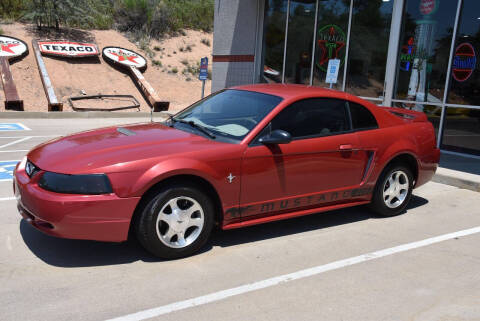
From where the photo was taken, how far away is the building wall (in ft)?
50.0

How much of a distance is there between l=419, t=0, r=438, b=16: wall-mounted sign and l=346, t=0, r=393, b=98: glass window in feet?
2.75

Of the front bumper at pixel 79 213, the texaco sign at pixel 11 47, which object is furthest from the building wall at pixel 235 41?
the front bumper at pixel 79 213

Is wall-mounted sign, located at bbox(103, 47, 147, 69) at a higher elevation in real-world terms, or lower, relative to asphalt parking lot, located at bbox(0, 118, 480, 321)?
higher

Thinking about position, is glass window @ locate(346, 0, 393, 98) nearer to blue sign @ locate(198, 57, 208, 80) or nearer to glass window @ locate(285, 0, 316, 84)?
glass window @ locate(285, 0, 316, 84)

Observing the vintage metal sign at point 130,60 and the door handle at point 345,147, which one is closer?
the door handle at point 345,147

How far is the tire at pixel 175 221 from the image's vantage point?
3660 millimetres

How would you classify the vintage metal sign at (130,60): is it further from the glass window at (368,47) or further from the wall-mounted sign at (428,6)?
the wall-mounted sign at (428,6)

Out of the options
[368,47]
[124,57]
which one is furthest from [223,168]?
[124,57]

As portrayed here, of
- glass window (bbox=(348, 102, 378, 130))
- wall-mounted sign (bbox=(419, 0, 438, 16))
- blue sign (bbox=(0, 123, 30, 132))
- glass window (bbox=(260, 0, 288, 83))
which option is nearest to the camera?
glass window (bbox=(348, 102, 378, 130))

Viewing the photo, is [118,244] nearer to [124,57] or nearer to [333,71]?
[333,71]

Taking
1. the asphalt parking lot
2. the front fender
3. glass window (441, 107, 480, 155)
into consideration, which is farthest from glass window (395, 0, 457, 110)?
the front fender

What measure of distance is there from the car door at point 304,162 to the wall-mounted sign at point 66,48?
20.7 m

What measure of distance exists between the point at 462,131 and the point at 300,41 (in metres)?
6.20

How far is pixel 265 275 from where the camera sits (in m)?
3.71
